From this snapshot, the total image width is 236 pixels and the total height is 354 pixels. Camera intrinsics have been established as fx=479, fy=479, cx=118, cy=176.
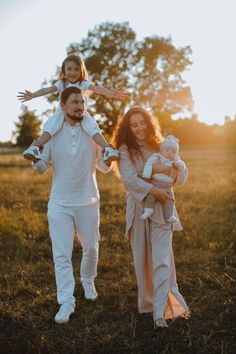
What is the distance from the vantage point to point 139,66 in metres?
36.2

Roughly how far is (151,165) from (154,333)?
64.9 inches

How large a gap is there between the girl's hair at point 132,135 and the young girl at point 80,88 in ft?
0.57

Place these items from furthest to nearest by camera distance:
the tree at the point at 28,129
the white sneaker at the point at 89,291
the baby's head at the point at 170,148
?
the tree at the point at 28,129
the white sneaker at the point at 89,291
the baby's head at the point at 170,148

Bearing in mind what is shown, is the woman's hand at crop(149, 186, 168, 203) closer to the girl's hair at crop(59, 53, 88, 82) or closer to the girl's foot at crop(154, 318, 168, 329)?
the girl's foot at crop(154, 318, 168, 329)

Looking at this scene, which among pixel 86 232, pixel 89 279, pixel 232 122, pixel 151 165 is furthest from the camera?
pixel 232 122

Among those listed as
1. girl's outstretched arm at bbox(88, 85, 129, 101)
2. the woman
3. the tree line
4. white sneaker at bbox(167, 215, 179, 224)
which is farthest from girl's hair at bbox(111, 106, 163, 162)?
the tree line

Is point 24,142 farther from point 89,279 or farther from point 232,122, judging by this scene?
point 89,279

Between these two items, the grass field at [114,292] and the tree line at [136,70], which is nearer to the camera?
the grass field at [114,292]

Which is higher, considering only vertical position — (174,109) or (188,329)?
(174,109)

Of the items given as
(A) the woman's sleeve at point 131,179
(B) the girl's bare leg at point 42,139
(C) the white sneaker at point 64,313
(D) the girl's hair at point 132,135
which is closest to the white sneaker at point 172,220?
(A) the woman's sleeve at point 131,179

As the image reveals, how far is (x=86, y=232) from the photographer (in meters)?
5.38

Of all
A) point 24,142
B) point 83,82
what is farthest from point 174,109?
point 24,142

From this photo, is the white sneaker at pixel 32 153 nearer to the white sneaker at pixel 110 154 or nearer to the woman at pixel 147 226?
the white sneaker at pixel 110 154

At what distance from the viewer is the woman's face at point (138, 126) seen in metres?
5.00
